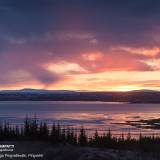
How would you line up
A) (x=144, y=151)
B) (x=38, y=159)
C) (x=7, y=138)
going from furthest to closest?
1. (x=7, y=138)
2. (x=144, y=151)
3. (x=38, y=159)

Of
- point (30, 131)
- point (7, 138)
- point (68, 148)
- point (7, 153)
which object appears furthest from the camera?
point (30, 131)

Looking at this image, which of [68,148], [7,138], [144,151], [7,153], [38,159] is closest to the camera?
[7,153]

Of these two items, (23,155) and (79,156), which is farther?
(79,156)

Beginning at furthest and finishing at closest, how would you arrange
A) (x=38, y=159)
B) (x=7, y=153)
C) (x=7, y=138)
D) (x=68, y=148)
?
1. (x=7, y=138)
2. (x=68, y=148)
3. (x=38, y=159)
4. (x=7, y=153)

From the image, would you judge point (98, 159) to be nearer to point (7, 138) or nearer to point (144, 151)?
point (144, 151)

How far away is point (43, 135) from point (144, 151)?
23.2 ft

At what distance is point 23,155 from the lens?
19.0m

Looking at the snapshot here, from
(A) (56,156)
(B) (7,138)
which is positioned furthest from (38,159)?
(B) (7,138)

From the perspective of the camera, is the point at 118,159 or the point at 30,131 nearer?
the point at 118,159

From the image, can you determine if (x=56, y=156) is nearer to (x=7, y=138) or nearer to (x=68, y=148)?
(x=68, y=148)

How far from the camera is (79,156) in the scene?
68.2 ft

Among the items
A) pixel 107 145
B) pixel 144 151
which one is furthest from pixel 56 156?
pixel 107 145

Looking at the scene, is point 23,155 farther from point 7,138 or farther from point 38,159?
point 7,138

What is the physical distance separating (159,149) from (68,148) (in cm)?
527
